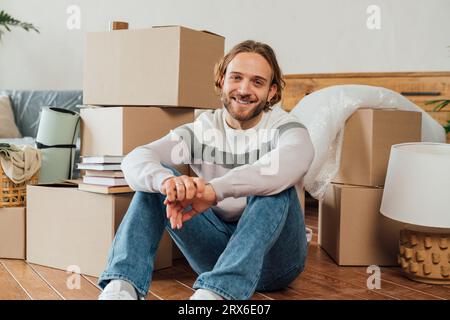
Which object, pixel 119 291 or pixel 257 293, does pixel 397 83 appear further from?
pixel 119 291

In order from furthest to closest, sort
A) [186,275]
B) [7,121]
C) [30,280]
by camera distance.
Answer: [7,121] < [186,275] < [30,280]

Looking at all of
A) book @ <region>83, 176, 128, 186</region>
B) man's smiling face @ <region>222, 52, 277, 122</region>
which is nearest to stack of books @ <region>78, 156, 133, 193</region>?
book @ <region>83, 176, 128, 186</region>

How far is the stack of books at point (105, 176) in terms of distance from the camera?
1.82 metres

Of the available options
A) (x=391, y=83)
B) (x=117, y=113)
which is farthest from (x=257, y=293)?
(x=391, y=83)

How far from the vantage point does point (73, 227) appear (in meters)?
1.91

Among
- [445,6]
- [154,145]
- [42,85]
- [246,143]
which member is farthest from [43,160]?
[445,6]

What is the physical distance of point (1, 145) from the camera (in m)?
2.10

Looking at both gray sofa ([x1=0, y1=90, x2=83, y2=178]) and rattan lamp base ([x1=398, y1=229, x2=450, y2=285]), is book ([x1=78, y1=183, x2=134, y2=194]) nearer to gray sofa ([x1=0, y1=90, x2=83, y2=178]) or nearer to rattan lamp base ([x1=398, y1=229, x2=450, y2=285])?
rattan lamp base ([x1=398, y1=229, x2=450, y2=285])

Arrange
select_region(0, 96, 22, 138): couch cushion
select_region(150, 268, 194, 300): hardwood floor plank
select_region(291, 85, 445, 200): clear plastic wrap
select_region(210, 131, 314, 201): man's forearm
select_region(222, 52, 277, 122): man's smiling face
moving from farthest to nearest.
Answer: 1. select_region(0, 96, 22, 138): couch cushion
2. select_region(291, 85, 445, 200): clear plastic wrap
3. select_region(150, 268, 194, 300): hardwood floor plank
4. select_region(222, 52, 277, 122): man's smiling face
5. select_region(210, 131, 314, 201): man's forearm

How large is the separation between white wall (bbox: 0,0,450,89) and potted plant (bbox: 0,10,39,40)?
55 mm

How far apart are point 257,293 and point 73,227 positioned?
0.69 m

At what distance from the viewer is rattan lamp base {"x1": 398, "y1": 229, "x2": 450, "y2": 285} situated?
5.92ft

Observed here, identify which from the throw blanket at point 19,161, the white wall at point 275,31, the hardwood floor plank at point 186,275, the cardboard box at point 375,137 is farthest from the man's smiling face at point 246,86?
the white wall at point 275,31
